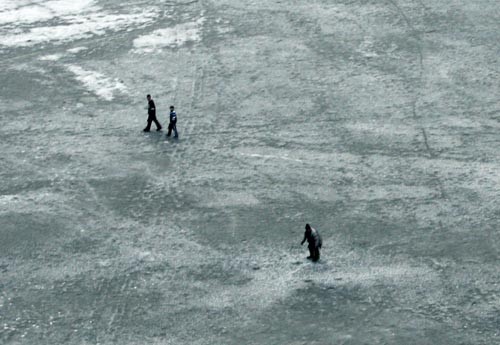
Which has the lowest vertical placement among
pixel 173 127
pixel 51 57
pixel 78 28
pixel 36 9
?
pixel 173 127

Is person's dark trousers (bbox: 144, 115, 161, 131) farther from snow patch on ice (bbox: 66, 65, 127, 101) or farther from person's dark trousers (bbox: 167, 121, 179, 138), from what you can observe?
snow patch on ice (bbox: 66, 65, 127, 101)

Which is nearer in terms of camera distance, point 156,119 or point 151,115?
point 151,115

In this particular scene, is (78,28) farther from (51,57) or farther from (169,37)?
(169,37)

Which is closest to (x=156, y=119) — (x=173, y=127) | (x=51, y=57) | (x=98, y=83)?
(x=173, y=127)

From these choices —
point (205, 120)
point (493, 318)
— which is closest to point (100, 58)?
point (205, 120)

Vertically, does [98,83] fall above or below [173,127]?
above

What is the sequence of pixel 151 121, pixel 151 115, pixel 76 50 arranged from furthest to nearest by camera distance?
pixel 76 50 < pixel 151 121 < pixel 151 115

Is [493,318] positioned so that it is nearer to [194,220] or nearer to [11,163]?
[194,220]
